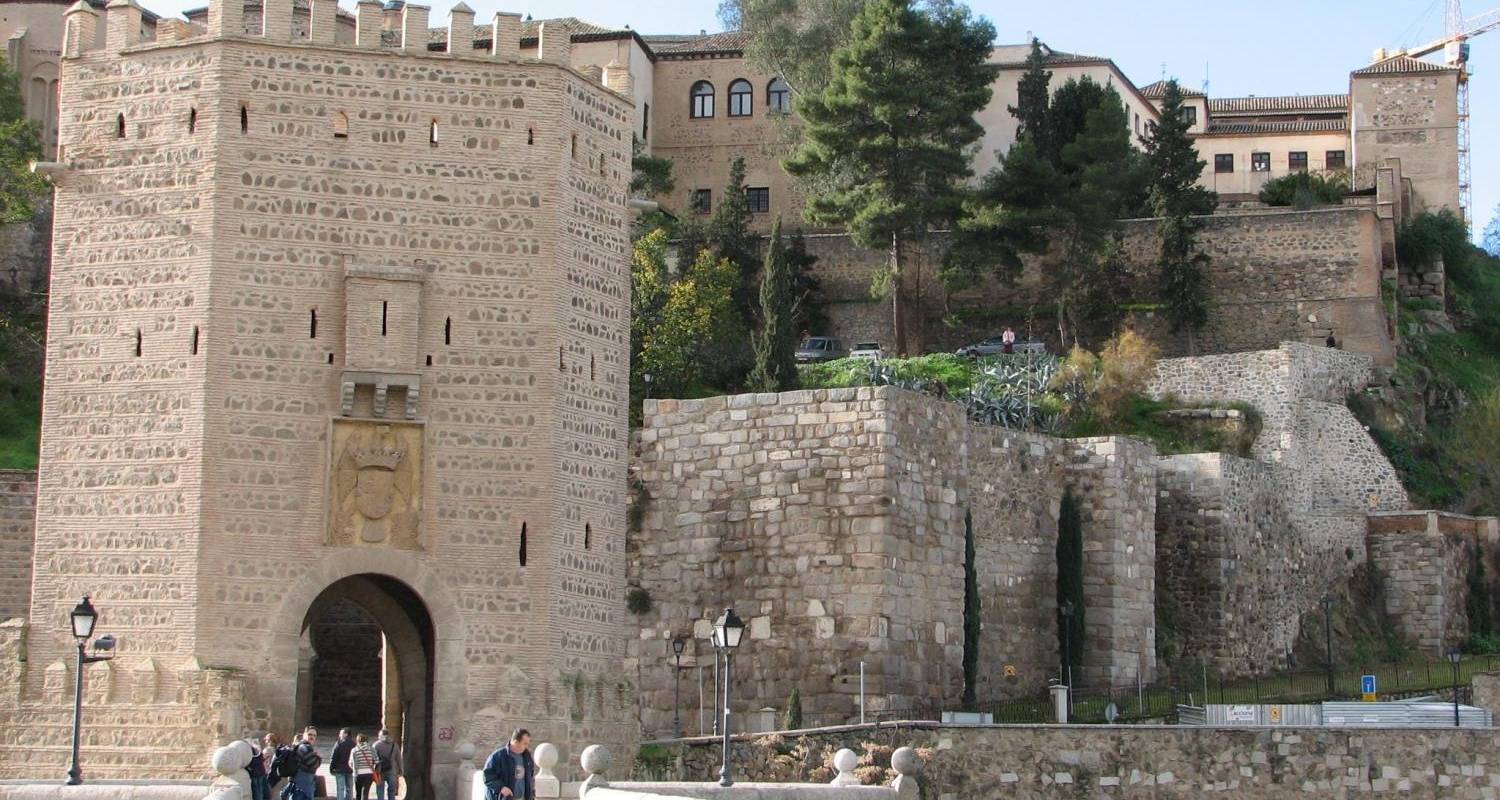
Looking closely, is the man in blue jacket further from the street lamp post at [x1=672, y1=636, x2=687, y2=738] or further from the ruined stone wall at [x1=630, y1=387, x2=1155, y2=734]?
the street lamp post at [x1=672, y1=636, x2=687, y2=738]

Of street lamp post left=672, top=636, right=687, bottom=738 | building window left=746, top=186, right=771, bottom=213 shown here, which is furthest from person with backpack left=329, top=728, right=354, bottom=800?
building window left=746, top=186, right=771, bottom=213

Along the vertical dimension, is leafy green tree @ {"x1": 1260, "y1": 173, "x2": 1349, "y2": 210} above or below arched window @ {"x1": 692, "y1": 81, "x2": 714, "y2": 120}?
below

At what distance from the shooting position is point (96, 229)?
81.7ft

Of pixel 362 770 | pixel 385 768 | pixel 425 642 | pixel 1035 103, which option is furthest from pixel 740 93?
pixel 362 770

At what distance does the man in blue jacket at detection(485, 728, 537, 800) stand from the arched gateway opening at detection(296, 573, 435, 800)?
16.2 feet

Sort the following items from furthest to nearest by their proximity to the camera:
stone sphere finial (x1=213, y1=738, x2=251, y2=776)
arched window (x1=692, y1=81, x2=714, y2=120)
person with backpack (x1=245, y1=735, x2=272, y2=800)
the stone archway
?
arched window (x1=692, y1=81, x2=714, y2=120), the stone archway, person with backpack (x1=245, y1=735, x2=272, y2=800), stone sphere finial (x1=213, y1=738, x2=251, y2=776)

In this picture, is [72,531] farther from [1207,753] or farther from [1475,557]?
[1475,557]

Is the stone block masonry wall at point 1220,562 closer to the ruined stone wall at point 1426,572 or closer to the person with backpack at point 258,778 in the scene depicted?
the ruined stone wall at point 1426,572

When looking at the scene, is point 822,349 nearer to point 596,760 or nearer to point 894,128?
point 894,128

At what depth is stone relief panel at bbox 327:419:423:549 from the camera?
24.2m

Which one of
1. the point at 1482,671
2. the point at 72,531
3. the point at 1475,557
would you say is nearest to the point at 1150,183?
the point at 1475,557

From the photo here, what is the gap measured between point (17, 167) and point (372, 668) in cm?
1571

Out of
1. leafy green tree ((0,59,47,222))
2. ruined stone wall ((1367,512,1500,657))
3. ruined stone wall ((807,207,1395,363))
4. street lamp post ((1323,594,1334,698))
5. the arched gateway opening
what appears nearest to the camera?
the arched gateway opening

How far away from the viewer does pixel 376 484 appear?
24359 mm
